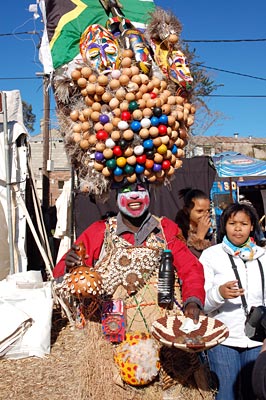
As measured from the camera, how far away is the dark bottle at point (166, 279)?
2.77 meters

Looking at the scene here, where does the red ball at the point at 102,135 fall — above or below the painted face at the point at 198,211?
above

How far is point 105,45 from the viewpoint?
9.48 feet

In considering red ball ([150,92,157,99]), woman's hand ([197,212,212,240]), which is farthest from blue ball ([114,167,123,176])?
woman's hand ([197,212,212,240])

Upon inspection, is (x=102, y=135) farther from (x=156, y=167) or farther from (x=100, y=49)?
(x=100, y=49)

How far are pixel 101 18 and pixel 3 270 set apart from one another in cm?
419

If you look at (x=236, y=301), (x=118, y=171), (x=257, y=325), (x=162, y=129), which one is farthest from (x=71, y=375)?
(x=257, y=325)

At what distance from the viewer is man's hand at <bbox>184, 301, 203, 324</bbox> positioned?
264 cm

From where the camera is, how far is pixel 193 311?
2.66 meters

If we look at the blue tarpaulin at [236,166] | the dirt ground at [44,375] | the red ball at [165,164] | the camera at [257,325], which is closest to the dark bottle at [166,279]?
the red ball at [165,164]

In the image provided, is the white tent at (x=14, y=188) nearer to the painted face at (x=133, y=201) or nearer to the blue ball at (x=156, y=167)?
the painted face at (x=133, y=201)

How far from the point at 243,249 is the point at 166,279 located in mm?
489

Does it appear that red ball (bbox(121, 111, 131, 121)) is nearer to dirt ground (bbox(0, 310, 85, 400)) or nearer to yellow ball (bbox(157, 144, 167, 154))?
yellow ball (bbox(157, 144, 167, 154))

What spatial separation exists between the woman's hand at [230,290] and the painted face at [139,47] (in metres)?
1.36

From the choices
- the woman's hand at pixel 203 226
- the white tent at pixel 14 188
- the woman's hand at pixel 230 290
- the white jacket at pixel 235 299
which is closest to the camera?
the woman's hand at pixel 230 290
